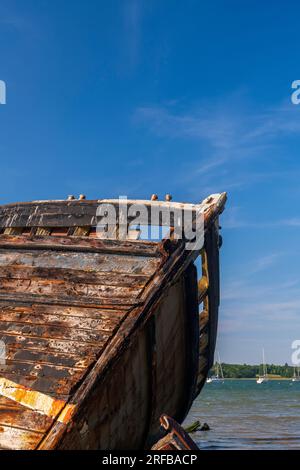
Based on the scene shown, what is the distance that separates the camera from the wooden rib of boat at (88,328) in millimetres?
4609

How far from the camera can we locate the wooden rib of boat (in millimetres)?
4609

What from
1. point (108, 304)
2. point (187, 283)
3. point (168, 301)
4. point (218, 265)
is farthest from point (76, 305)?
point (218, 265)

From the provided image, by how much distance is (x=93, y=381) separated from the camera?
15.3 ft

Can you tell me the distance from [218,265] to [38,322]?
12.0ft

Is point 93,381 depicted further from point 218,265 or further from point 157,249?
point 218,265

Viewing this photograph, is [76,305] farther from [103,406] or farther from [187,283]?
[187,283]

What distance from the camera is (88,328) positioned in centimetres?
513

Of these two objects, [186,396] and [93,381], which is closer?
[93,381]

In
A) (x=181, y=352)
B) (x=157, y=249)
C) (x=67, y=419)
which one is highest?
(x=157, y=249)
